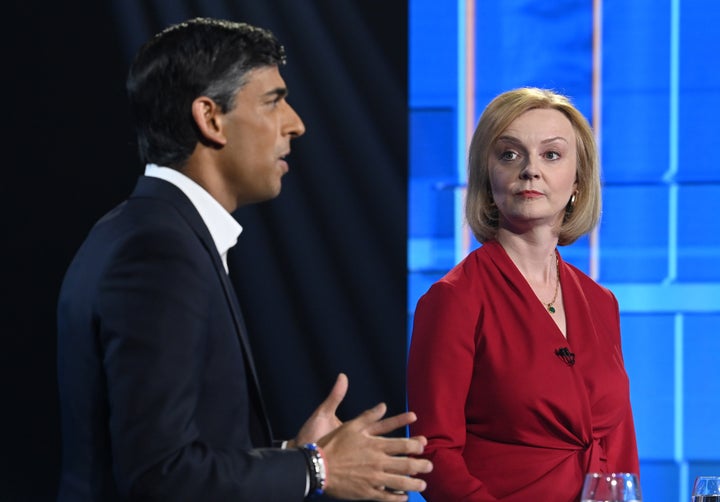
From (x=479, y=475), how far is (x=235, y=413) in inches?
30.0

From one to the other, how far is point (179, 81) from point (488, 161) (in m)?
0.85

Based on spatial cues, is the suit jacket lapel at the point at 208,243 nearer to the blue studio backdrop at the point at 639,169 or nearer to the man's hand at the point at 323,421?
the man's hand at the point at 323,421

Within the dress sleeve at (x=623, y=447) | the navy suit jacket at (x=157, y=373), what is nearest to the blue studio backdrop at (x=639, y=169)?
the dress sleeve at (x=623, y=447)

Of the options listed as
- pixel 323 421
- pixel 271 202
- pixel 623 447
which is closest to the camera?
pixel 323 421

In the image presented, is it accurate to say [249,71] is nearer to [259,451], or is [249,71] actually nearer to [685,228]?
[259,451]

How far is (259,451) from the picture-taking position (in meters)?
1.36

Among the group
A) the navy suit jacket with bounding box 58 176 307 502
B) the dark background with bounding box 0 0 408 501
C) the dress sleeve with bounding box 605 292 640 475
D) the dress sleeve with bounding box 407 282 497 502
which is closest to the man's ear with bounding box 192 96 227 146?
the navy suit jacket with bounding box 58 176 307 502

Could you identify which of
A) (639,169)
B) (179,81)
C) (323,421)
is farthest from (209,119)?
(639,169)

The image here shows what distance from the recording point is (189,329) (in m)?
1.30

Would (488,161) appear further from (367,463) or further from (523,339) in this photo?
(367,463)

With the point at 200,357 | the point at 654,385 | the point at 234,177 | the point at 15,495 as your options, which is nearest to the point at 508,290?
the point at 234,177

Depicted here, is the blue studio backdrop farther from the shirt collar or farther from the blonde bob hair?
the shirt collar

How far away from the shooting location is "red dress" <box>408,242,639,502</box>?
1.98 m

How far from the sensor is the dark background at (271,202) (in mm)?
3467
